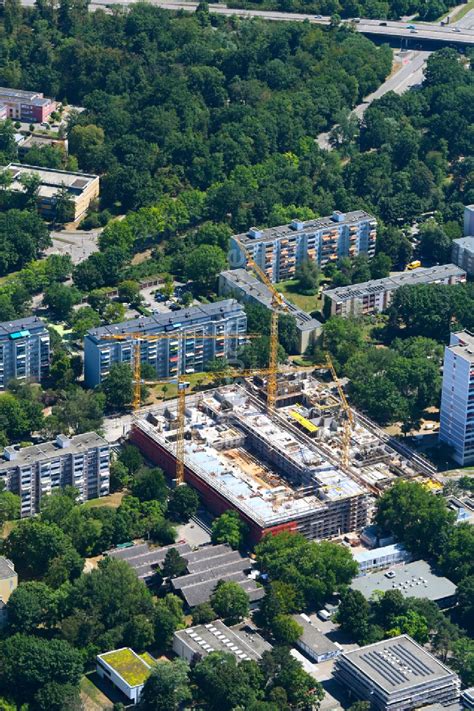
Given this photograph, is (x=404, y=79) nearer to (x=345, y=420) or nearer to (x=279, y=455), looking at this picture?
(x=345, y=420)

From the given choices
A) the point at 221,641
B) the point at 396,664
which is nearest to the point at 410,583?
the point at 396,664

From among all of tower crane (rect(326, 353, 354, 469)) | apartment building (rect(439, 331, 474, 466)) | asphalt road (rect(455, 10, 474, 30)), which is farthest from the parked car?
asphalt road (rect(455, 10, 474, 30))

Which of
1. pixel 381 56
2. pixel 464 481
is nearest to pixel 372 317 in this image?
pixel 464 481

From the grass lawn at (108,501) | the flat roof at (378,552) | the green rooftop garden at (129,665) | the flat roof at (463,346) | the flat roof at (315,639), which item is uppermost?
the flat roof at (463,346)

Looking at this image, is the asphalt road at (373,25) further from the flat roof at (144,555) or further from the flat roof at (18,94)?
the flat roof at (144,555)

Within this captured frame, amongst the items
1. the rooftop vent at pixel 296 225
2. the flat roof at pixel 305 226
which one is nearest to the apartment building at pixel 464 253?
the flat roof at pixel 305 226

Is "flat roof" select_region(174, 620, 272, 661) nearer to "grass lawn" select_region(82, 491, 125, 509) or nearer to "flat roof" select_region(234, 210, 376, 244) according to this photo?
"grass lawn" select_region(82, 491, 125, 509)
